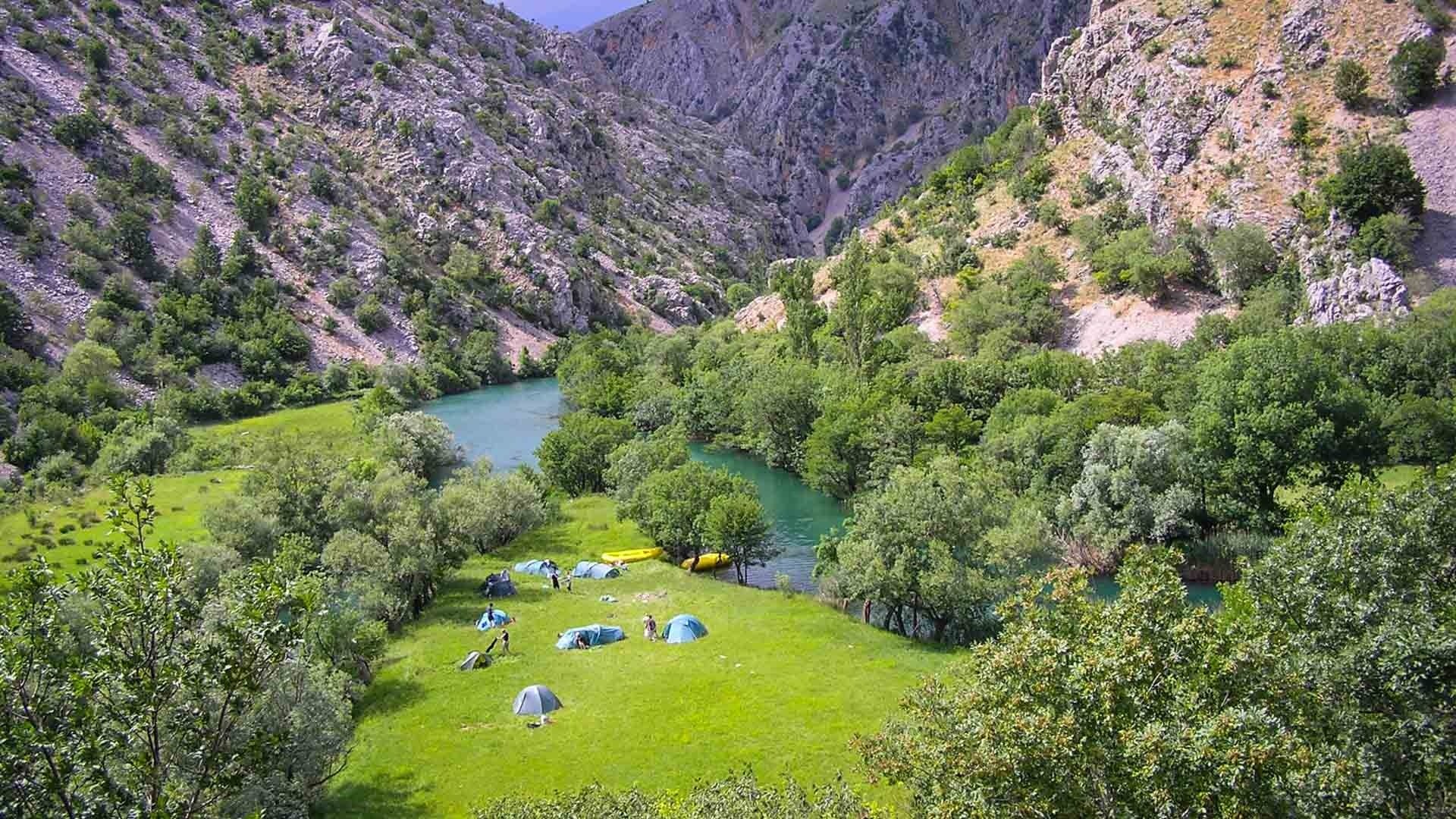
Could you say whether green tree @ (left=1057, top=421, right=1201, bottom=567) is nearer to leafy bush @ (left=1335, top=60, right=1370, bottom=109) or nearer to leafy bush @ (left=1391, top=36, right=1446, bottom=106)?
leafy bush @ (left=1335, top=60, right=1370, bottom=109)

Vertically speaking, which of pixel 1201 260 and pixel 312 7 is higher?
pixel 312 7

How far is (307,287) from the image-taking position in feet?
411

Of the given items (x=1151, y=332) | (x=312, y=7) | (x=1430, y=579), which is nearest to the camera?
(x=1430, y=579)

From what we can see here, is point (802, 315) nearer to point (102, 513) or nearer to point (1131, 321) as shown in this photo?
point (1131, 321)

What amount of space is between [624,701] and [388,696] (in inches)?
414

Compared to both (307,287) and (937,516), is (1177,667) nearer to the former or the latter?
(937,516)

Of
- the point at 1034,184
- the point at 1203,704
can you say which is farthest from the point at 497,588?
the point at 1034,184

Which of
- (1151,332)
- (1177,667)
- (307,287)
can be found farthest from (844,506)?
(307,287)

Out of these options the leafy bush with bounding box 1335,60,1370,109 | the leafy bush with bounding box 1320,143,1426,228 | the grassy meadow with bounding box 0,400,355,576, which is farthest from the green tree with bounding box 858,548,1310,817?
the leafy bush with bounding box 1335,60,1370,109

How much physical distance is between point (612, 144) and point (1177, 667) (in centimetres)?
20352

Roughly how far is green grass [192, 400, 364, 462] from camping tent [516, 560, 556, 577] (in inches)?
956

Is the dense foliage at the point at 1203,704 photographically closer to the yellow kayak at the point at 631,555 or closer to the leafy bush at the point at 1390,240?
the yellow kayak at the point at 631,555

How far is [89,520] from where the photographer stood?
177ft

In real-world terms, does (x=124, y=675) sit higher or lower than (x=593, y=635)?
higher
